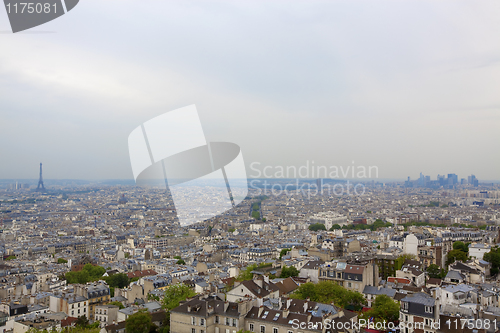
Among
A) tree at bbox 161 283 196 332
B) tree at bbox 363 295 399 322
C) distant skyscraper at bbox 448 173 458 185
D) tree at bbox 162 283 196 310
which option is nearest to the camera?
tree at bbox 363 295 399 322

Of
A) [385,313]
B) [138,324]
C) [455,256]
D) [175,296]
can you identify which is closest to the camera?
[138,324]

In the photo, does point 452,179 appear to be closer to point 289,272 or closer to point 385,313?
point 289,272

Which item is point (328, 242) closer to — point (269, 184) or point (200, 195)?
point (200, 195)

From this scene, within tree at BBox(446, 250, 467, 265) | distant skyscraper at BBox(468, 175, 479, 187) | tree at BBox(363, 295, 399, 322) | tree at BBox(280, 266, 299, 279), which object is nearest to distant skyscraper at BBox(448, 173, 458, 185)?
distant skyscraper at BBox(468, 175, 479, 187)

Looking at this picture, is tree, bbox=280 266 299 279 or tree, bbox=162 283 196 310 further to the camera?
tree, bbox=280 266 299 279

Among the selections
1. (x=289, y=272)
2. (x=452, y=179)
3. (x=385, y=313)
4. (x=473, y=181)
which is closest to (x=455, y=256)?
(x=289, y=272)

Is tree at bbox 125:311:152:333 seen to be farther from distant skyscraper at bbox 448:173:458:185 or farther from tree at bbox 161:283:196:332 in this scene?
distant skyscraper at bbox 448:173:458:185

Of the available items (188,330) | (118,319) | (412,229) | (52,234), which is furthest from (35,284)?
(52,234)

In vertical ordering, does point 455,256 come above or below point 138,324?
below
